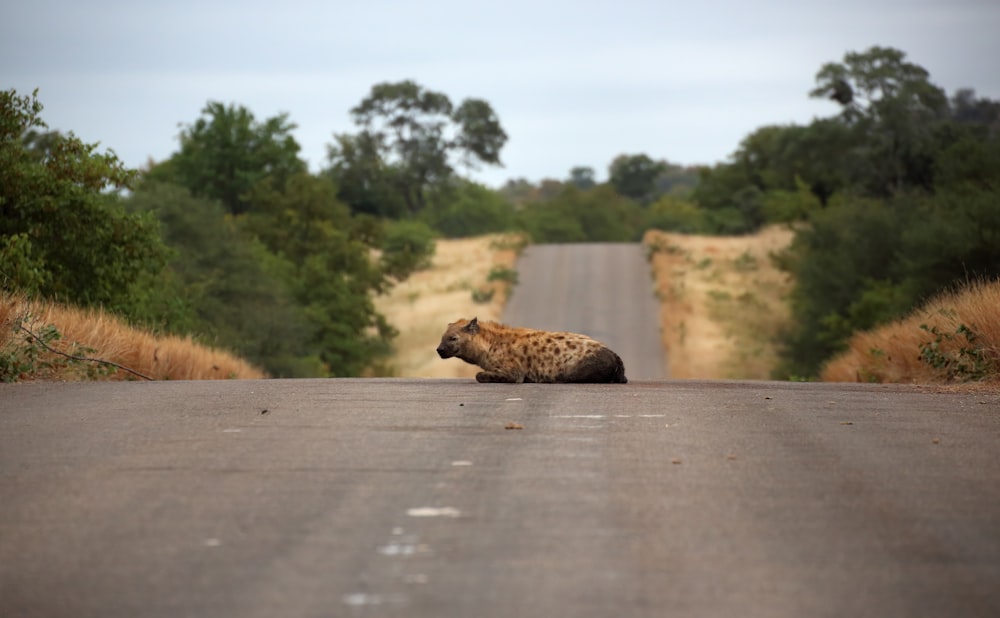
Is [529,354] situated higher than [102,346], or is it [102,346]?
[529,354]

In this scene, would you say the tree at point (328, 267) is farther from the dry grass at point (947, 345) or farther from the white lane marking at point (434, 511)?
the white lane marking at point (434, 511)

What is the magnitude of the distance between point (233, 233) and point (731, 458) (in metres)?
46.2

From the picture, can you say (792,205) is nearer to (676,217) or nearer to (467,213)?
(676,217)

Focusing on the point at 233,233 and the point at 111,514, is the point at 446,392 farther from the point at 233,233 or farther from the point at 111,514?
the point at 233,233

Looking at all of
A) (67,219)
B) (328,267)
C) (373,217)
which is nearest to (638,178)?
(373,217)

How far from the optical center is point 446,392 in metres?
14.2

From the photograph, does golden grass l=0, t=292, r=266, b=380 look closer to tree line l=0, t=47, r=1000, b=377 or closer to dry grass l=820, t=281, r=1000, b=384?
tree line l=0, t=47, r=1000, b=377

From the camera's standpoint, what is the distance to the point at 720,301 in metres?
60.7

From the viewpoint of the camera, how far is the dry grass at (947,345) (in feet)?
58.9

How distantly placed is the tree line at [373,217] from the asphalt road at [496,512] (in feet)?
43.0

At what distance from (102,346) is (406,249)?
159ft

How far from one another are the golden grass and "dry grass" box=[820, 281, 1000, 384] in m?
11.3

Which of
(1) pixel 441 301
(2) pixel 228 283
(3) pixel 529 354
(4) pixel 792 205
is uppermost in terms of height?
(4) pixel 792 205

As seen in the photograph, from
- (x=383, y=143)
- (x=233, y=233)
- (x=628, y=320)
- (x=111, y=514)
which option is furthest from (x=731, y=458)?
(x=383, y=143)
